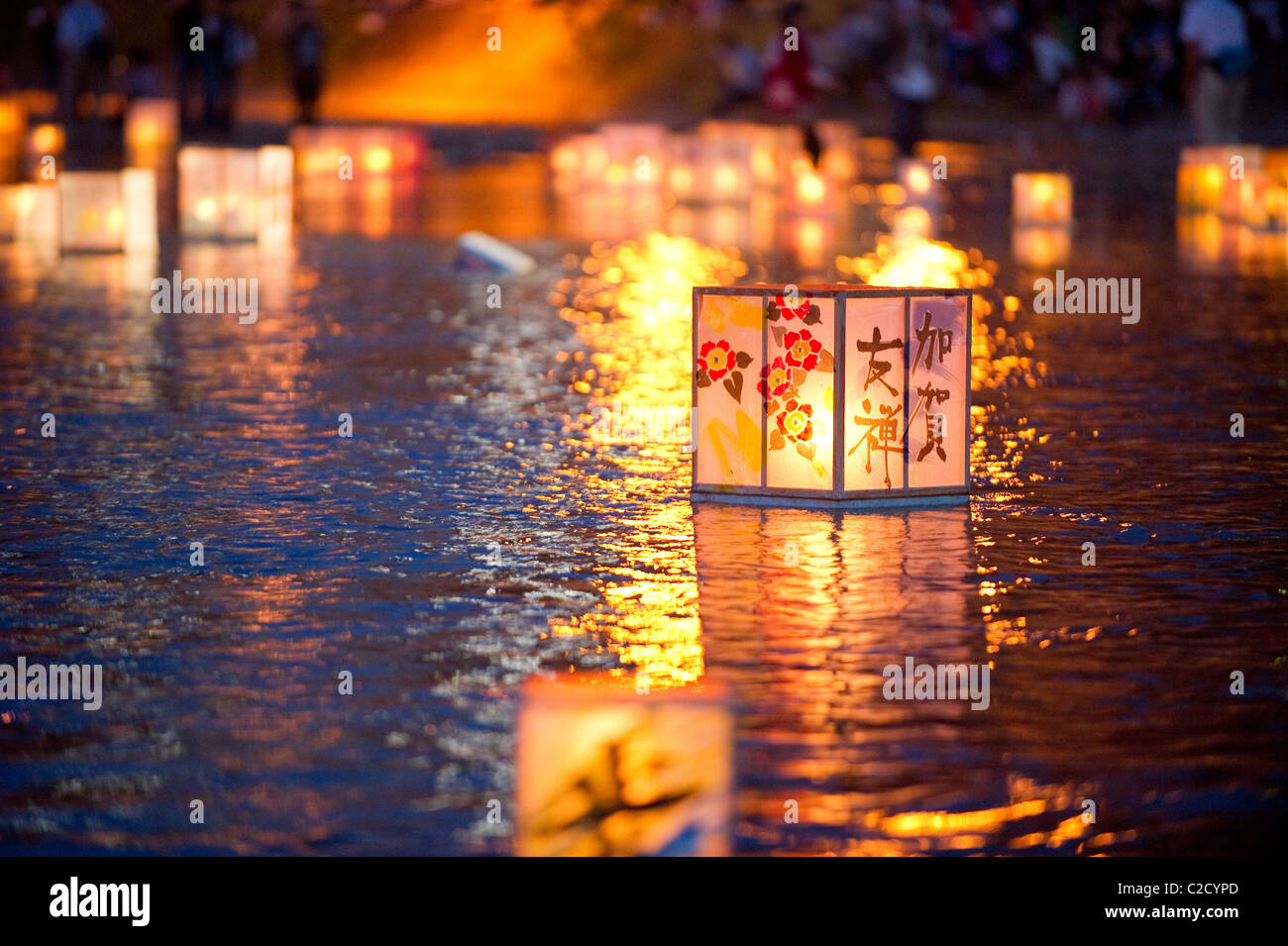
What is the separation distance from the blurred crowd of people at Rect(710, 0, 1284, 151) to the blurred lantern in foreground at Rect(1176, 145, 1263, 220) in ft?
5.39

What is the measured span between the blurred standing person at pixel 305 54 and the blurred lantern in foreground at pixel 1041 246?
1721 cm

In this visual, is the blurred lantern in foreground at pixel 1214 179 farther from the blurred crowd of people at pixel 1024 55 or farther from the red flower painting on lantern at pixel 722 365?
Result: the red flower painting on lantern at pixel 722 365

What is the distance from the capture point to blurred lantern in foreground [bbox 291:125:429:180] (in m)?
32.7

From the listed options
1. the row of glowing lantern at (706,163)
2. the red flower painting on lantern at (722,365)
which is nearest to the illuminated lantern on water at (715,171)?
the row of glowing lantern at (706,163)

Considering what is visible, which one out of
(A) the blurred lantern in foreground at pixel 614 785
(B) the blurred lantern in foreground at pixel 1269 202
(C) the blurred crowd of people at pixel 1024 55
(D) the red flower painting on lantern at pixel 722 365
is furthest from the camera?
(C) the blurred crowd of people at pixel 1024 55

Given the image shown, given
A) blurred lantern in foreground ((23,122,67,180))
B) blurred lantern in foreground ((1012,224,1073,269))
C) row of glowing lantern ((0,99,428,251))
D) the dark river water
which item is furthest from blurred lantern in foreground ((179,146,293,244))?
blurred lantern in foreground ((23,122,67,180))

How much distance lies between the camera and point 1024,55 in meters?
40.1

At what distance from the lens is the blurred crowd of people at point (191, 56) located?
33.9m

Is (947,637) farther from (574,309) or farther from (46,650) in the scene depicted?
(574,309)

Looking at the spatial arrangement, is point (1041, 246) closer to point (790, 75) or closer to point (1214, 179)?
point (1214, 179)

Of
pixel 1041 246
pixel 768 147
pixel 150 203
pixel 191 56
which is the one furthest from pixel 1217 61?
pixel 191 56

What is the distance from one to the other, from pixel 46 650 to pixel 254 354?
22.5ft

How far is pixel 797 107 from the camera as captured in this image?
2653 centimetres
